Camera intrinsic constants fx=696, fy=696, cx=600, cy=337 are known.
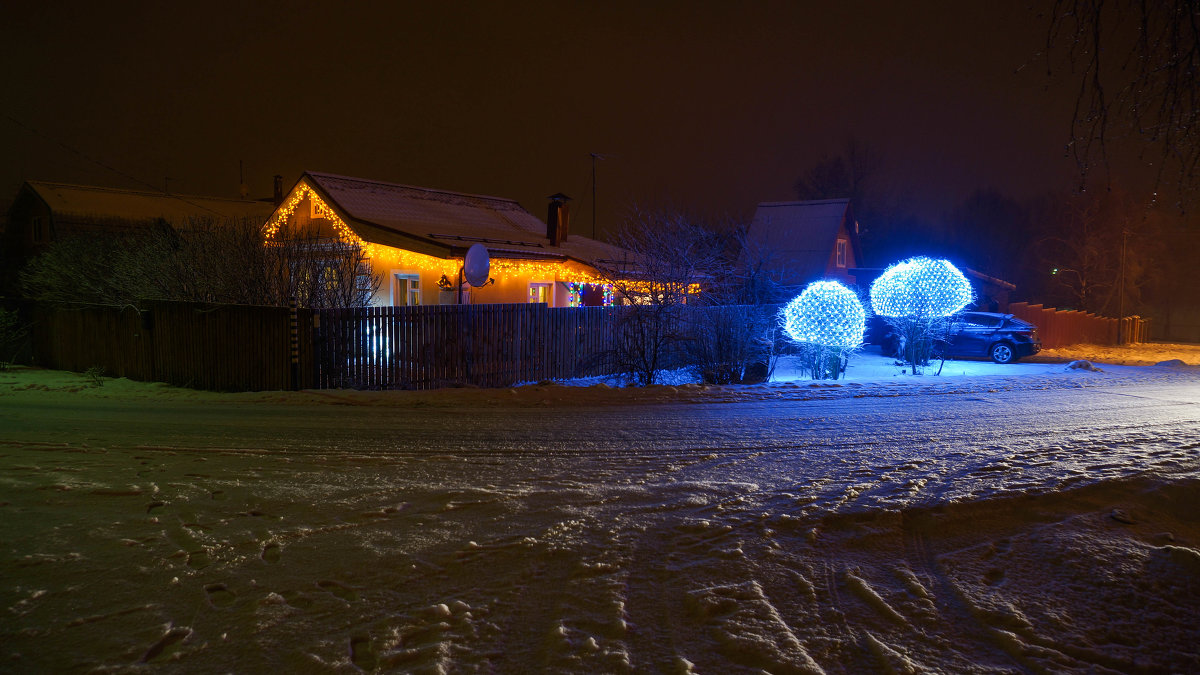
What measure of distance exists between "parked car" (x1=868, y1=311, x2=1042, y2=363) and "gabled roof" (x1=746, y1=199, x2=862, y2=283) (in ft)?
40.9

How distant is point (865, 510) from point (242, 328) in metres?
11.9

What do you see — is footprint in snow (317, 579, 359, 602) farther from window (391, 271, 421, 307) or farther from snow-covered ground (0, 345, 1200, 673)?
window (391, 271, 421, 307)

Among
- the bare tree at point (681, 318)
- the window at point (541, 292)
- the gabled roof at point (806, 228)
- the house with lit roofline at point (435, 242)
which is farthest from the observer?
the gabled roof at point (806, 228)

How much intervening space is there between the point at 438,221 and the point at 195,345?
10.6m

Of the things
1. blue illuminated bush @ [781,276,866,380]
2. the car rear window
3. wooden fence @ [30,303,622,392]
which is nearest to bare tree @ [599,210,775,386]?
blue illuminated bush @ [781,276,866,380]

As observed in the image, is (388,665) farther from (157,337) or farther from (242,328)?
(157,337)

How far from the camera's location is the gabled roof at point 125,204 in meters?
32.6

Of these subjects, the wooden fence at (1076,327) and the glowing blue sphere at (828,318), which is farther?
the wooden fence at (1076,327)

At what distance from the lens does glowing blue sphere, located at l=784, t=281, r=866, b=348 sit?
15.2 metres

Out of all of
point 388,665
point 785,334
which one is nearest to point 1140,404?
point 785,334

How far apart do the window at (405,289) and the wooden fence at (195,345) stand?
667cm

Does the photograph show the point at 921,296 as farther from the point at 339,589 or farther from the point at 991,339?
the point at 339,589

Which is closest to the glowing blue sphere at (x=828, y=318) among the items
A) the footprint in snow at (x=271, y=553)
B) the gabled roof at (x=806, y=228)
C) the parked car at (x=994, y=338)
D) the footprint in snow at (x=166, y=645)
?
the parked car at (x=994, y=338)

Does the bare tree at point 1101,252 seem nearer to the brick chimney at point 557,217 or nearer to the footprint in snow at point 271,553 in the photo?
the brick chimney at point 557,217
